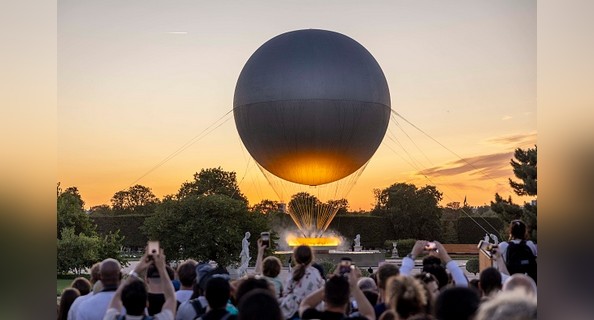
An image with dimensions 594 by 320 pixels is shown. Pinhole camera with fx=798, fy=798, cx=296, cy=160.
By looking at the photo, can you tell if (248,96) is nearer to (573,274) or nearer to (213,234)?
(213,234)

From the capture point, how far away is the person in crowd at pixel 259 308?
478 cm

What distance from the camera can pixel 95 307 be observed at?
7082 millimetres

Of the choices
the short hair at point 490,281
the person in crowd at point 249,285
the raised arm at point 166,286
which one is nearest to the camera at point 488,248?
the short hair at point 490,281

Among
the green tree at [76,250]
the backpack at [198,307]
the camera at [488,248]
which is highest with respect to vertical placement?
the green tree at [76,250]

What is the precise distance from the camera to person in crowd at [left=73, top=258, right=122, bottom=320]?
7070 millimetres

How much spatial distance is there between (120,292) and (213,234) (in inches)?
1161

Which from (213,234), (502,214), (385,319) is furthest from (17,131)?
(502,214)

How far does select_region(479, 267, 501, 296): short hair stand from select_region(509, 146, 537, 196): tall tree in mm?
35817

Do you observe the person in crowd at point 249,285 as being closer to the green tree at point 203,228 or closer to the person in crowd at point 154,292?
the person in crowd at point 154,292

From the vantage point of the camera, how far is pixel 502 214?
44.1m

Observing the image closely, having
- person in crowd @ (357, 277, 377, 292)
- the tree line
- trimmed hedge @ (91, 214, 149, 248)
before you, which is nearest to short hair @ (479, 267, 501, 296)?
person in crowd @ (357, 277, 377, 292)

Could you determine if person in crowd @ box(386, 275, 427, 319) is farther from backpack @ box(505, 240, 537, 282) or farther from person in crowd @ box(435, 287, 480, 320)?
backpack @ box(505, 240, 537, 282)

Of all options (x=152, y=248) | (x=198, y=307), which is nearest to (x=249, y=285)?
(x=198, y=307)

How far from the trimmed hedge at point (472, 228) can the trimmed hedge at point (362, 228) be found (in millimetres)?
6755
